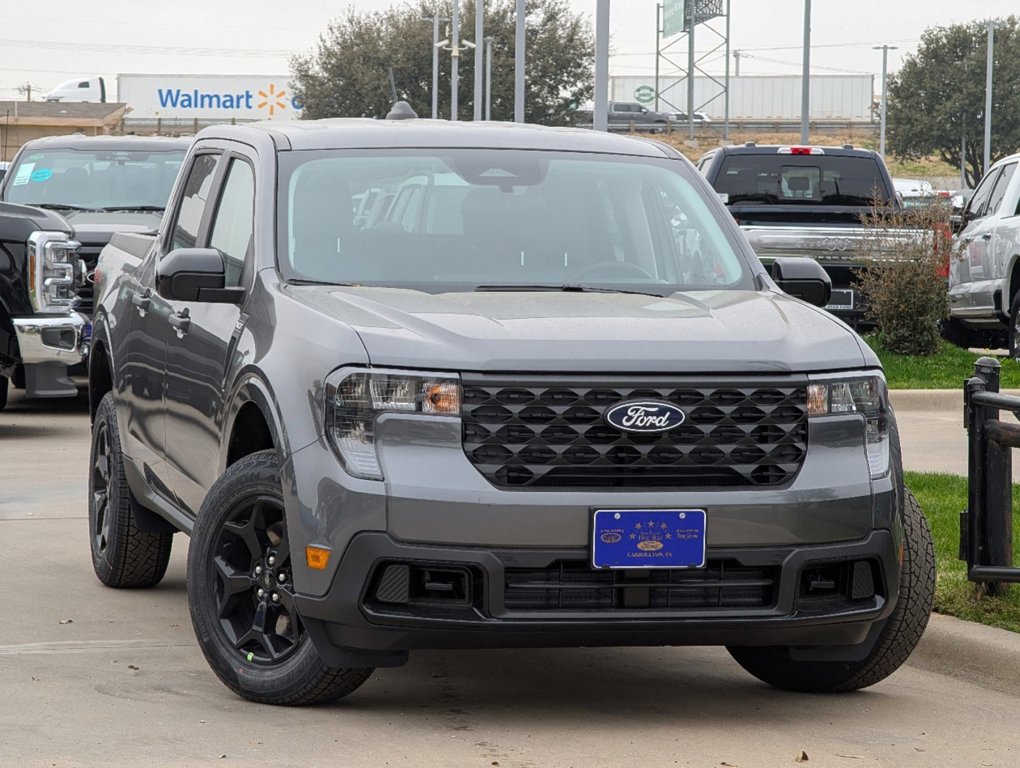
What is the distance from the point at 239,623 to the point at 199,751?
66cm

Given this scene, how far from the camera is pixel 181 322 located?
6.60m

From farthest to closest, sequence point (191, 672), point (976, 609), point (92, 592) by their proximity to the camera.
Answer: point (92, 592) → point (976, 609) → point (191, 672)

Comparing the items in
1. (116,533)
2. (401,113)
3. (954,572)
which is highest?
(401,113)

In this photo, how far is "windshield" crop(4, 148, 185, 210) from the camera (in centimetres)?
1619

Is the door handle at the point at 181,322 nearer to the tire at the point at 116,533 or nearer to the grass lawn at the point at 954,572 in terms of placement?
the tire at the point at 116,533

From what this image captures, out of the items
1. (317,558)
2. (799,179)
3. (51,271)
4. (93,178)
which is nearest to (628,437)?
(317,558)

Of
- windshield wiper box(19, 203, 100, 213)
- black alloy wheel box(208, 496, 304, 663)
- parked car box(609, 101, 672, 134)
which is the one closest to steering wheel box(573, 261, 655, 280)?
black alloy wheel box(208, 496, 304, 663)

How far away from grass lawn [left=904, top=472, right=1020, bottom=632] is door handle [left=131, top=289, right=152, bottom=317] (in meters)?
3.06

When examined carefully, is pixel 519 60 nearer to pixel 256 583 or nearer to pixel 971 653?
pixel 971 653

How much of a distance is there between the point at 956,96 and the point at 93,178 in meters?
67.2

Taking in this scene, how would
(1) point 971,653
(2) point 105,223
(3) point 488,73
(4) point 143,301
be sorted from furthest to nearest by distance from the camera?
(3) point 488,73 < (2) point 105,223 < (4) point 143,301 < (1) point 971,653

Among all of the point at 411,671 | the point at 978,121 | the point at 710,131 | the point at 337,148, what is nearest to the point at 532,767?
the point at 411,671

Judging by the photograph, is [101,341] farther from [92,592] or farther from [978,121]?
[978,121]

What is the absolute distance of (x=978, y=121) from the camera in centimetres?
8038
